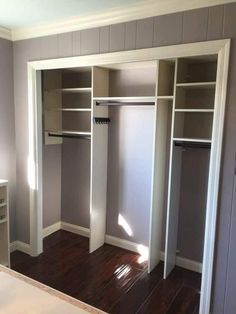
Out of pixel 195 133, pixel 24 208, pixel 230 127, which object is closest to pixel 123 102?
pixel 195 133

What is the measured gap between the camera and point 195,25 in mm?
2029

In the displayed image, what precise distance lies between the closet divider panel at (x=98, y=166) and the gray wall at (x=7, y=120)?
0.95 meters

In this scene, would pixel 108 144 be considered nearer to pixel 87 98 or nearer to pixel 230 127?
pixel 87 98

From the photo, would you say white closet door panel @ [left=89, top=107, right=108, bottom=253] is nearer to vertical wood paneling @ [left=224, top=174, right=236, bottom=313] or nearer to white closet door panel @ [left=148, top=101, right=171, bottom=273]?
white closet door panel @ [left=148, top=101, right=171, bottom=273]

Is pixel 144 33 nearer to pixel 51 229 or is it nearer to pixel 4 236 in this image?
pixel 4 236

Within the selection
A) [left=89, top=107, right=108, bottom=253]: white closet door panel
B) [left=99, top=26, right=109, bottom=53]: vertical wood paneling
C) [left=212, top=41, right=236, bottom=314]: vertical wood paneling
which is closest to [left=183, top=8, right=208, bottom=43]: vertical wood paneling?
[left=212, top=41, right=236, bottom=314]: vertical wood paneling

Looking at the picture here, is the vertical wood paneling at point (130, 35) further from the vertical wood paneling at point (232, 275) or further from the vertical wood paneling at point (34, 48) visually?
the vertical wood paneling at point (232, 275)

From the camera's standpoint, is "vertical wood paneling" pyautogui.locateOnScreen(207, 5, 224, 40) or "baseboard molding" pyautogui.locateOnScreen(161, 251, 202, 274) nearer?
"vertical wood paneling" pyautogui.locateOnScreen(207, 5, 224, 40)

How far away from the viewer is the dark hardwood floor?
7.86ft

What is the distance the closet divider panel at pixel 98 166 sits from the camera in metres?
3.01

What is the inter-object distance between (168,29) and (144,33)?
21 cm

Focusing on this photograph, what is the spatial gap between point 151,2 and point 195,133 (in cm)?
131

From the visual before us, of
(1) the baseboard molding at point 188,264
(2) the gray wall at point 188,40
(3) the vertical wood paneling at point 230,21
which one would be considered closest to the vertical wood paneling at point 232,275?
(2) the gray wall at point 188,40

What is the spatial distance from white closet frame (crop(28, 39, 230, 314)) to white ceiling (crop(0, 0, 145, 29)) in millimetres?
374
